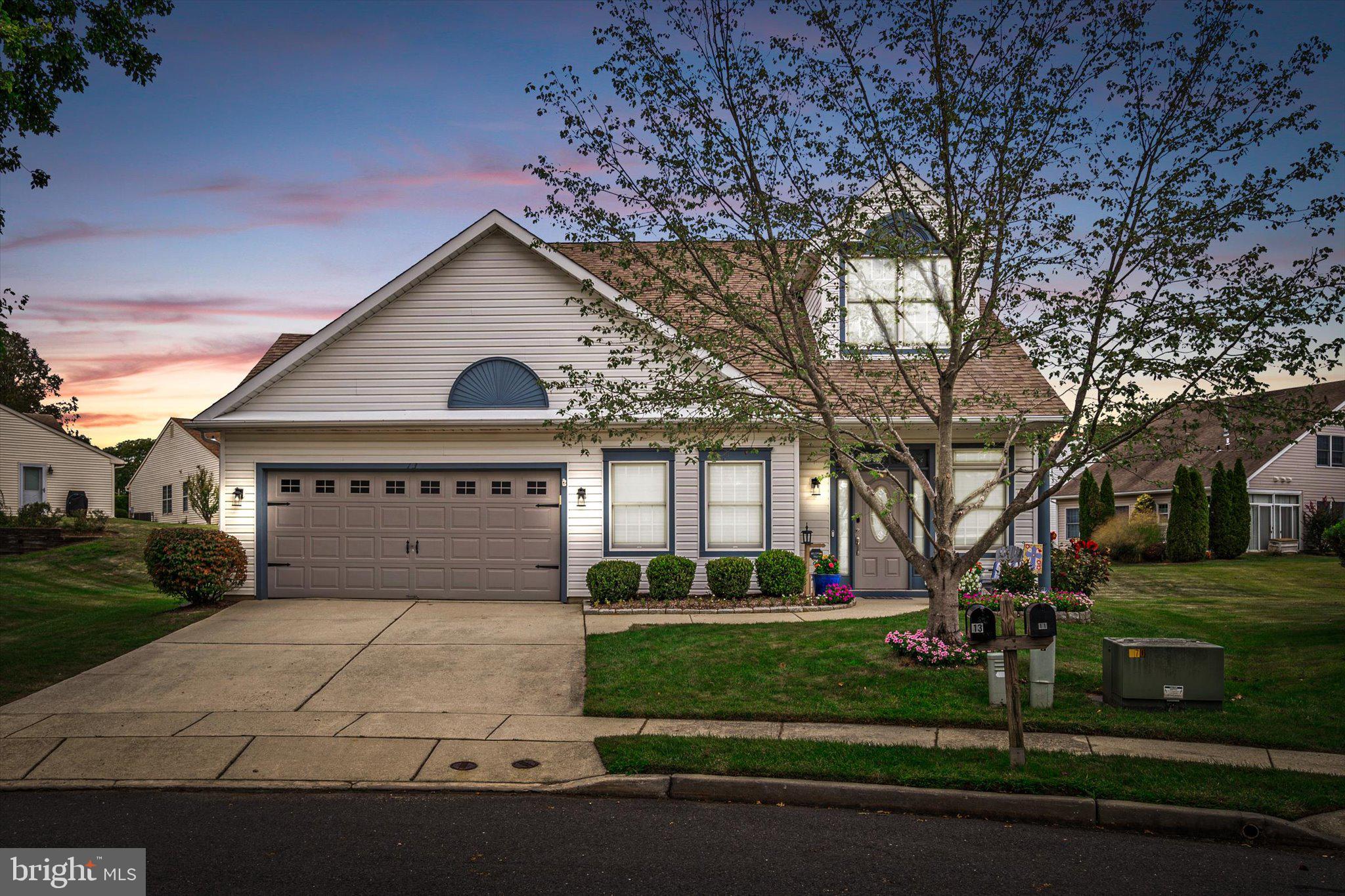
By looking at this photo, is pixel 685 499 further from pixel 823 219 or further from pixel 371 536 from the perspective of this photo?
pixel 823 219

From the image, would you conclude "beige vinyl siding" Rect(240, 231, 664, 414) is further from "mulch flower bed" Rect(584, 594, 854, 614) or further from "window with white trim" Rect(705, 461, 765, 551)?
"mulch flower bed" Rect(584, 594, 854, 614)

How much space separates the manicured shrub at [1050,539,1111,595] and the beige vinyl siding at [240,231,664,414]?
791 centimetres

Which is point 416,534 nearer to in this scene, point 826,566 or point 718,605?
point 718,605

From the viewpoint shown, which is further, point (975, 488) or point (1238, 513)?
point (1238, 513)

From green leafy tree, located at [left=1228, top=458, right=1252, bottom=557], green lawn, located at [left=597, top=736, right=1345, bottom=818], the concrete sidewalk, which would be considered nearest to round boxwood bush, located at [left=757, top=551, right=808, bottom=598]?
the concrete sidewalk

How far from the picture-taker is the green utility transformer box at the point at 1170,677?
28.1ft

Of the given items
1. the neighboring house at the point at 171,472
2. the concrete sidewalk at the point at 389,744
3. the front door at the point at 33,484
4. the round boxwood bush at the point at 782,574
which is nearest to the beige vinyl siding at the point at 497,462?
the round boxwood bush at the point at 782,574

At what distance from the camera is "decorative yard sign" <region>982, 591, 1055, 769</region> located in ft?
23.0

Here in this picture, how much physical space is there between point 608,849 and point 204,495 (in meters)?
37.4

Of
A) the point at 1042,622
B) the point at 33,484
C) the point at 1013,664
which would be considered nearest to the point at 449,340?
the point at 1042,622

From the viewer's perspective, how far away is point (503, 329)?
15883mm

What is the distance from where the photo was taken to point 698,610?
14.4 metres

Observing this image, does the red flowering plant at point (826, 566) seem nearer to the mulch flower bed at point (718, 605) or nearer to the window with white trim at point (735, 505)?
the mulch flower bed at point (718, 605)

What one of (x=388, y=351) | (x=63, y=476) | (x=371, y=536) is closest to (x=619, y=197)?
(x=388, y=351)
